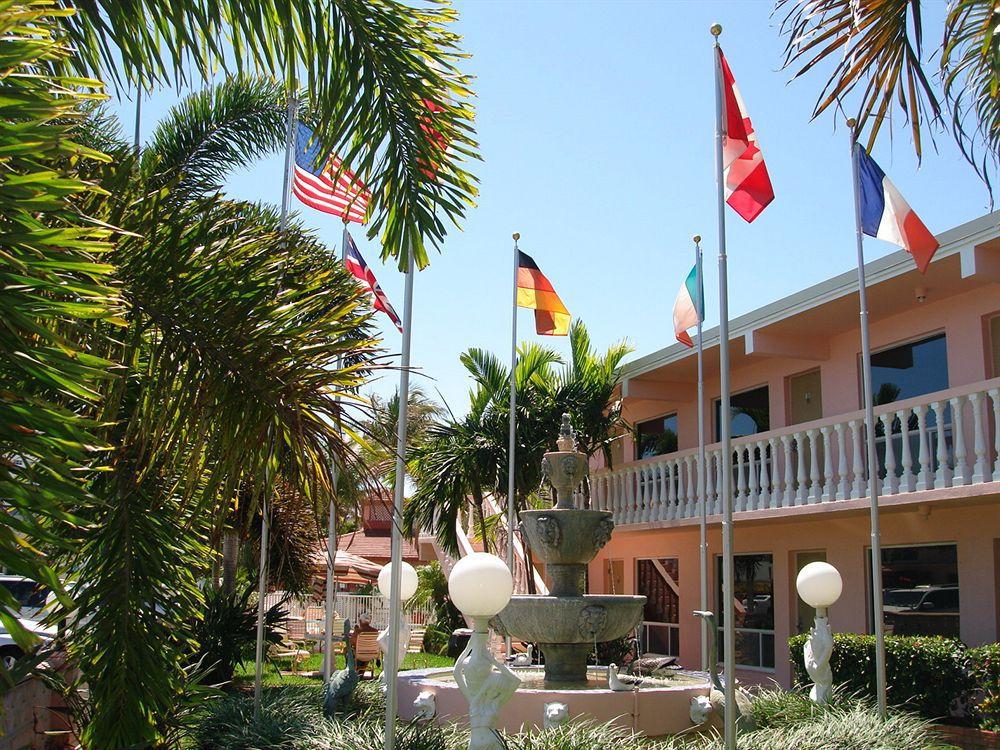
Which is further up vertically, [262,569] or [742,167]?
[742,167]

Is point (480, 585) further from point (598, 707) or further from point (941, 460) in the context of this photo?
point (941, 460)

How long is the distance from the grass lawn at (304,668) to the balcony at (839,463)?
5.36 m

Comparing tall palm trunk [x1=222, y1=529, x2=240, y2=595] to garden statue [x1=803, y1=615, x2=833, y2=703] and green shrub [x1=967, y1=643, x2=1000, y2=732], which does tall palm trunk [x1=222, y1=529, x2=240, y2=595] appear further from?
green shrub [x1=967, y1=643, x2=1000, y2=732]

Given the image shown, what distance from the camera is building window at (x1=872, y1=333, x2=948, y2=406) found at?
15898mm

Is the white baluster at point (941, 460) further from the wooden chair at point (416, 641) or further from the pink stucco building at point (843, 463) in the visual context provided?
the wooden chair at point (416, 641)

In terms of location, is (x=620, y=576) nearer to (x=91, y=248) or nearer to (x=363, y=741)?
(x=363, y=741)

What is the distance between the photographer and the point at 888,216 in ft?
39.0

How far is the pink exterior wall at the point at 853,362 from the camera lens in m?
15.0

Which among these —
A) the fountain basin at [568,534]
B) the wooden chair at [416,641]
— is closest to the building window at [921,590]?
the fountain basin at [568,534]

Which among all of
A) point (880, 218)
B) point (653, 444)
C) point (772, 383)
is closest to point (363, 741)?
point (880, 218)

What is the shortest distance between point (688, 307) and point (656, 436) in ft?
24.6

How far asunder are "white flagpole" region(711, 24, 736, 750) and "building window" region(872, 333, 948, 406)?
8.67m

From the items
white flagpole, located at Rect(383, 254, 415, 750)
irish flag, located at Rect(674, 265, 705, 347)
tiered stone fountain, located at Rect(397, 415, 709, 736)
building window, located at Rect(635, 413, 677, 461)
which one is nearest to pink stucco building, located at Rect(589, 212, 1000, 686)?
building window, located at Rect(635, 413, 677, 461)

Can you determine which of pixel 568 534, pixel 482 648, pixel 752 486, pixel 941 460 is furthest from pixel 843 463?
pixel 482 648
